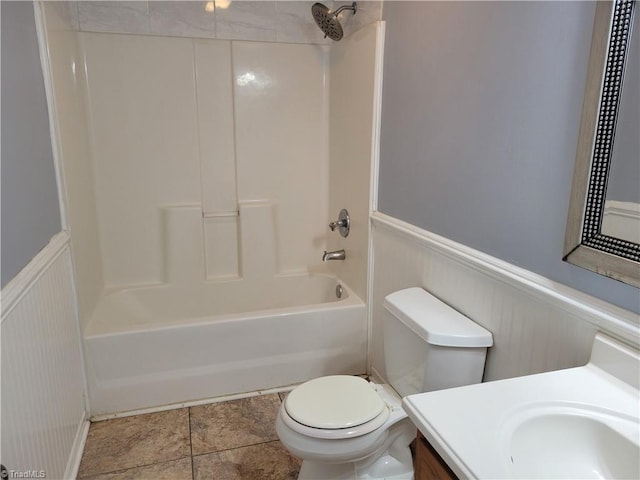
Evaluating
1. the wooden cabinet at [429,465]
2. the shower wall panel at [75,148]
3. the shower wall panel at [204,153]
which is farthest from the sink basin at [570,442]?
the shower wall panel at [204,153]

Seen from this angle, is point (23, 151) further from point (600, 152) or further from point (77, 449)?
point (600, 152)

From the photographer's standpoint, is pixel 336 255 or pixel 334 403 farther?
pixel 336 255

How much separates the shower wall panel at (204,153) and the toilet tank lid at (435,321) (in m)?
1.35

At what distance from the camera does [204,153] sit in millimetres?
2723

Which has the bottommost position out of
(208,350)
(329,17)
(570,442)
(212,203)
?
(208,350)

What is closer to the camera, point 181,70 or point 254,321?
point 254,321

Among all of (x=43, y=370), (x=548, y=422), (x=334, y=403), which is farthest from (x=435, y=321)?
(x=43, y=370)

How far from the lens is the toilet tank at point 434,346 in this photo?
1.48 metres

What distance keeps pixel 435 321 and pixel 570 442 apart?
0.61 metres

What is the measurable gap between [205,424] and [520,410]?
157cm

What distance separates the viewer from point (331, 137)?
2857 mm

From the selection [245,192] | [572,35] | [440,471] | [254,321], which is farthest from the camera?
[245,192]

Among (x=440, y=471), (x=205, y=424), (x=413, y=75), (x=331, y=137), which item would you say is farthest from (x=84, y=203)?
(x=440, y=471)

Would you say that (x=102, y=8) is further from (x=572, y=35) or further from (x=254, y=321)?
(x=572, y=35)
